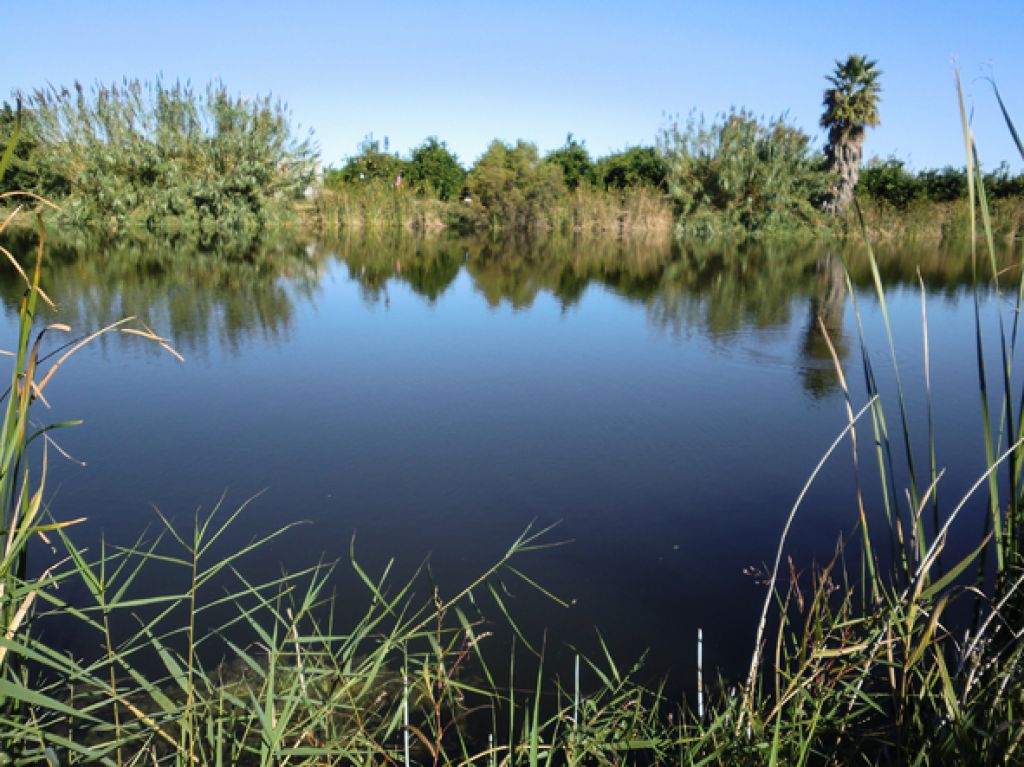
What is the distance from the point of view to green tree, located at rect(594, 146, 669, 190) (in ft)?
87.2

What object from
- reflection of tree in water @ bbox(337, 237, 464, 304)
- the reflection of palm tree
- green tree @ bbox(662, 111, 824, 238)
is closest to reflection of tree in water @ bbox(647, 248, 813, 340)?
the reflection of palm tree

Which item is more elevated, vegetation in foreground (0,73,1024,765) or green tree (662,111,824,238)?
green tree (662,111,824,238)

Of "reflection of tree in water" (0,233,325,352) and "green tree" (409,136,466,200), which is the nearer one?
"reflection of tree in water" (0,233,325,352)

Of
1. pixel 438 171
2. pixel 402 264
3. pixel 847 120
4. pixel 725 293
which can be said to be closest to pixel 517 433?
pixel 725 293

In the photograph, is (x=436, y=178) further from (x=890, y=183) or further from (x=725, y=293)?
(x=725, y=293)

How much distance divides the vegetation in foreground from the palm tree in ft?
69.1

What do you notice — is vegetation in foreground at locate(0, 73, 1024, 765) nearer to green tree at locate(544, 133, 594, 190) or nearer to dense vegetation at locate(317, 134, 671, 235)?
dense vegetation at locate(317, 134, 671, 235)

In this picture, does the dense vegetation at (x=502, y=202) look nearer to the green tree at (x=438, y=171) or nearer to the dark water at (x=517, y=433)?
the green tree at (x=438, y=171)

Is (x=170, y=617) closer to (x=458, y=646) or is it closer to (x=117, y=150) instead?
(x=458, y=646)

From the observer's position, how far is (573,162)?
29203 mm

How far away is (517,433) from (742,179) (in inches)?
764

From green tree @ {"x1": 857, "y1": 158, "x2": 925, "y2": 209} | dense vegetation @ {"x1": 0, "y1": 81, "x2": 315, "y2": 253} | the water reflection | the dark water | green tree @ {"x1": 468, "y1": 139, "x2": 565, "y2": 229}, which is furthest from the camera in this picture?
green tree @ {"x1": 857, "y1": 158, "x2": 925, "y2": 209}

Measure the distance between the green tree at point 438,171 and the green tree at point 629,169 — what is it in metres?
5.59

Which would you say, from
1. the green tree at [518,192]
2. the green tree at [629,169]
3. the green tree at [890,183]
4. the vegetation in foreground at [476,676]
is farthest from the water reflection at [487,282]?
the green tree at [629,169]
